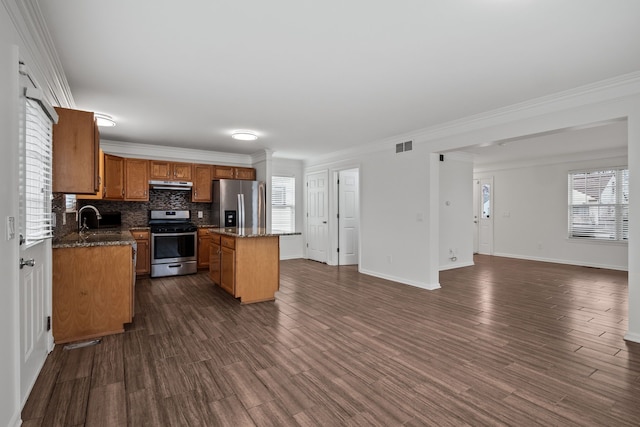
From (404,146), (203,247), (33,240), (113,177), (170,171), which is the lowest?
(203,247)

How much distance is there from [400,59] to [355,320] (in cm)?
260

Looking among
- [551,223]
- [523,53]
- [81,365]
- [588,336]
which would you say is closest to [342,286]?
[588,336]

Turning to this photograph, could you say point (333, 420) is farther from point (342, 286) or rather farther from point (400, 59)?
point (342, 286)

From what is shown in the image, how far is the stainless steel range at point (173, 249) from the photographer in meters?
5.73

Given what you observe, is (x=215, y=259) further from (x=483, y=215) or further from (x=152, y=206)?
(x=483, y=215)

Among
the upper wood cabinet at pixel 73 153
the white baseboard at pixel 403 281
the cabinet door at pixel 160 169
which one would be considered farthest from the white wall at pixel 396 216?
the upper wood cabinet at pixel 73 153

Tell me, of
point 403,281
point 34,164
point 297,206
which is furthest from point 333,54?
point 297,206

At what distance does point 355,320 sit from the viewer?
355cm

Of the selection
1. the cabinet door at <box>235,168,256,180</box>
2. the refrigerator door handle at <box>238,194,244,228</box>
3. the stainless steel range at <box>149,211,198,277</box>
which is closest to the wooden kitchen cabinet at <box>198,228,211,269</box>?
the stainless steel range at <box>149,211,198,277</box>

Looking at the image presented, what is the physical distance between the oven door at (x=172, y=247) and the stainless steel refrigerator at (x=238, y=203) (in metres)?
0.69

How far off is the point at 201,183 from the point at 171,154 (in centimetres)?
81

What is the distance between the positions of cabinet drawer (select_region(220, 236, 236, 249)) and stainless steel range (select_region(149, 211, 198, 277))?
163cm

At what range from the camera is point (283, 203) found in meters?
7.73

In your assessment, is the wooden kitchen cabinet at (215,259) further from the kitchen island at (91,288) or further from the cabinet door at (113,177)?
the cabinet door at (113,177)
